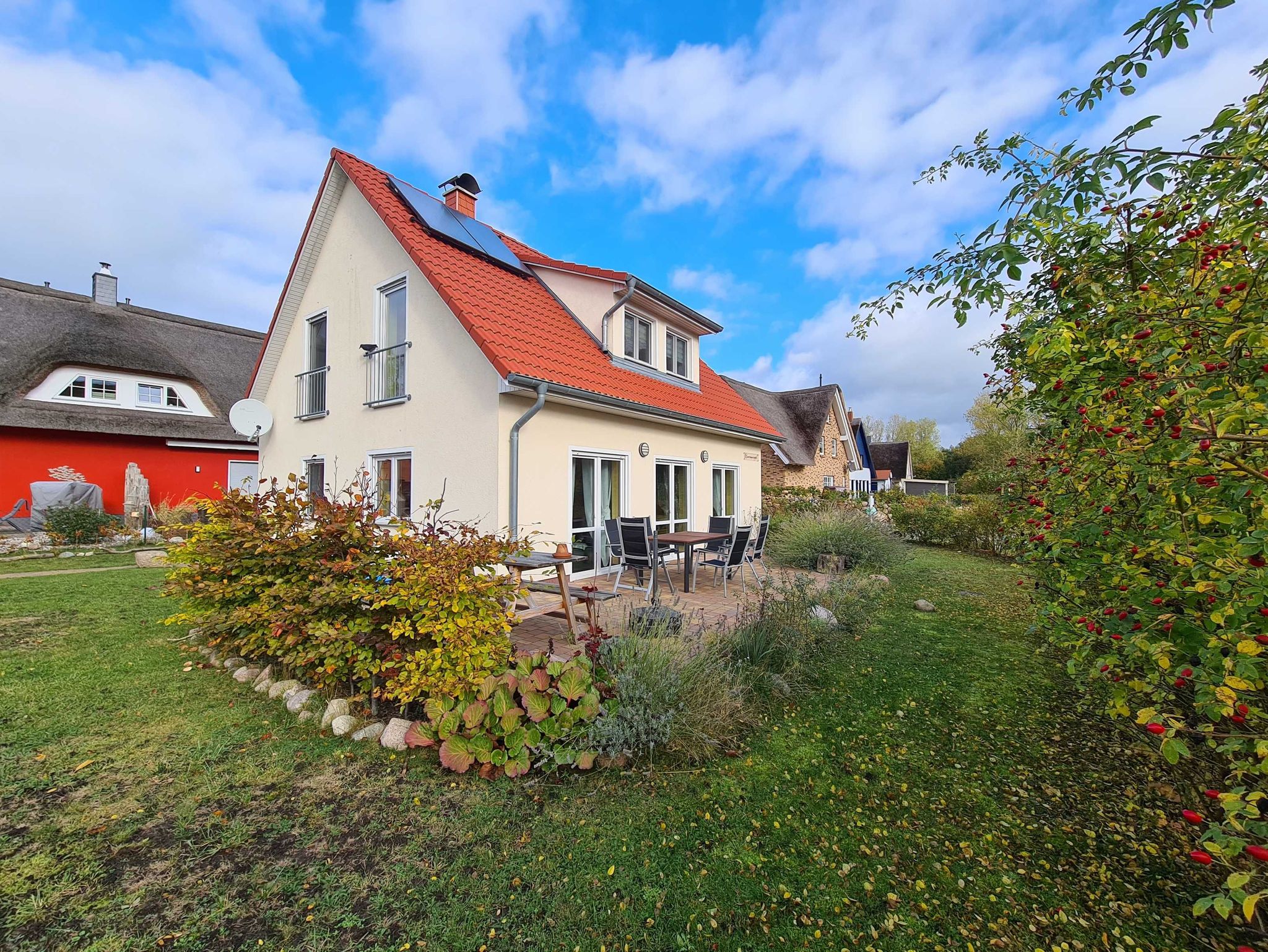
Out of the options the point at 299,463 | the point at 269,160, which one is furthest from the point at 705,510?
the point at 269,160

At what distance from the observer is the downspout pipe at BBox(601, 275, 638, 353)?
10.3 metres

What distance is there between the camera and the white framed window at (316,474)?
430 inches

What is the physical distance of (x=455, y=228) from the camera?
10.3 meters

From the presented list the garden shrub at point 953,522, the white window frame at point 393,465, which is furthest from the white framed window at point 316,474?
the garden shrub at point 953,522

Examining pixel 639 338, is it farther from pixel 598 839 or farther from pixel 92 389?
pixel 92 389

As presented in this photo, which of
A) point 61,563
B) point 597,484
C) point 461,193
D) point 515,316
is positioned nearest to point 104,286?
point 61,563

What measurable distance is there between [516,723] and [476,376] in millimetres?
5624

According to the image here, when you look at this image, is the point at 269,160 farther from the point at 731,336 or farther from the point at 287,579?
the point at 731,336

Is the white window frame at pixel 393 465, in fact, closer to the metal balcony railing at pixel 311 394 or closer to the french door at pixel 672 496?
the metal balcony railing at pixel 311 394

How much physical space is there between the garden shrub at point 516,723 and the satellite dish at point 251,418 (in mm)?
10512

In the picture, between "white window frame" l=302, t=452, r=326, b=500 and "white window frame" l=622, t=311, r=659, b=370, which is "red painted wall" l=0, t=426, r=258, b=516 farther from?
"white window frame" l=622, t=311, r=659, b=370

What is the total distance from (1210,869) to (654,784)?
2.68 meters

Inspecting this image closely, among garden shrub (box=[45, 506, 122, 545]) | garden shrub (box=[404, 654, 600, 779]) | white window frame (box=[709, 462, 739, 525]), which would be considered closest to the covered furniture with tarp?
garden shrub (box=[45, 506, 122, 545])

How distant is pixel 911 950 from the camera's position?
2.09m
